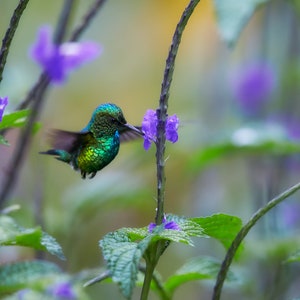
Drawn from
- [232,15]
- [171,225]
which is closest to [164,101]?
[171,225]

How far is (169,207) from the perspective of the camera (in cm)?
390

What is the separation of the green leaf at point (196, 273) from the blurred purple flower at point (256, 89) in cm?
220

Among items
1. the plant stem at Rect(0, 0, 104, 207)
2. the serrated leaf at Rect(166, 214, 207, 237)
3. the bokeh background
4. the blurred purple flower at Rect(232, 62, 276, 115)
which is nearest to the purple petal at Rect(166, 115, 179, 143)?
the serrated leaf at Rect(166, 214, 207, 237)

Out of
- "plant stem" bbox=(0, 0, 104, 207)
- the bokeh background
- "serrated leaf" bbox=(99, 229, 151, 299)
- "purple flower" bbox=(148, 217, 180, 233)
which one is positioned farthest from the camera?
the bokeh background

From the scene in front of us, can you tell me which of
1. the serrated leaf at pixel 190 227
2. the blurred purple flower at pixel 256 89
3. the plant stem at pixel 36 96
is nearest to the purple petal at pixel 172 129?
the serrated leaf at pixel 190 227

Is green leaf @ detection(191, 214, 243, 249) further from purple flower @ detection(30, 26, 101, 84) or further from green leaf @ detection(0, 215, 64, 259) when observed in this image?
purple flower @ detection(30, 26, 101, 84)

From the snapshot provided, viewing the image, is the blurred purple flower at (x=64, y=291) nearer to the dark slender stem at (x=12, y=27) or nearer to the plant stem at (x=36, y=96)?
the dark slender stem at (x=12, y=27)

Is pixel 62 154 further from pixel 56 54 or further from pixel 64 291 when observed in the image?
pixel 56 54

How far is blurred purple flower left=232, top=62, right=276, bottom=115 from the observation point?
3.40 meters

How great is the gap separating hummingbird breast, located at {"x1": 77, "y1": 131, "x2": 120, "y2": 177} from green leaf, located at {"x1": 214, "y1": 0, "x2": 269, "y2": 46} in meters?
0.46

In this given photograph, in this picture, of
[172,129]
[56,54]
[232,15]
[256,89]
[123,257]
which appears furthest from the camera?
[256,89]

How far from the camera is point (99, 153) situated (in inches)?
43.1

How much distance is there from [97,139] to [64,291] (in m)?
0.27

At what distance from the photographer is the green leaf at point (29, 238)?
959 millimetres
